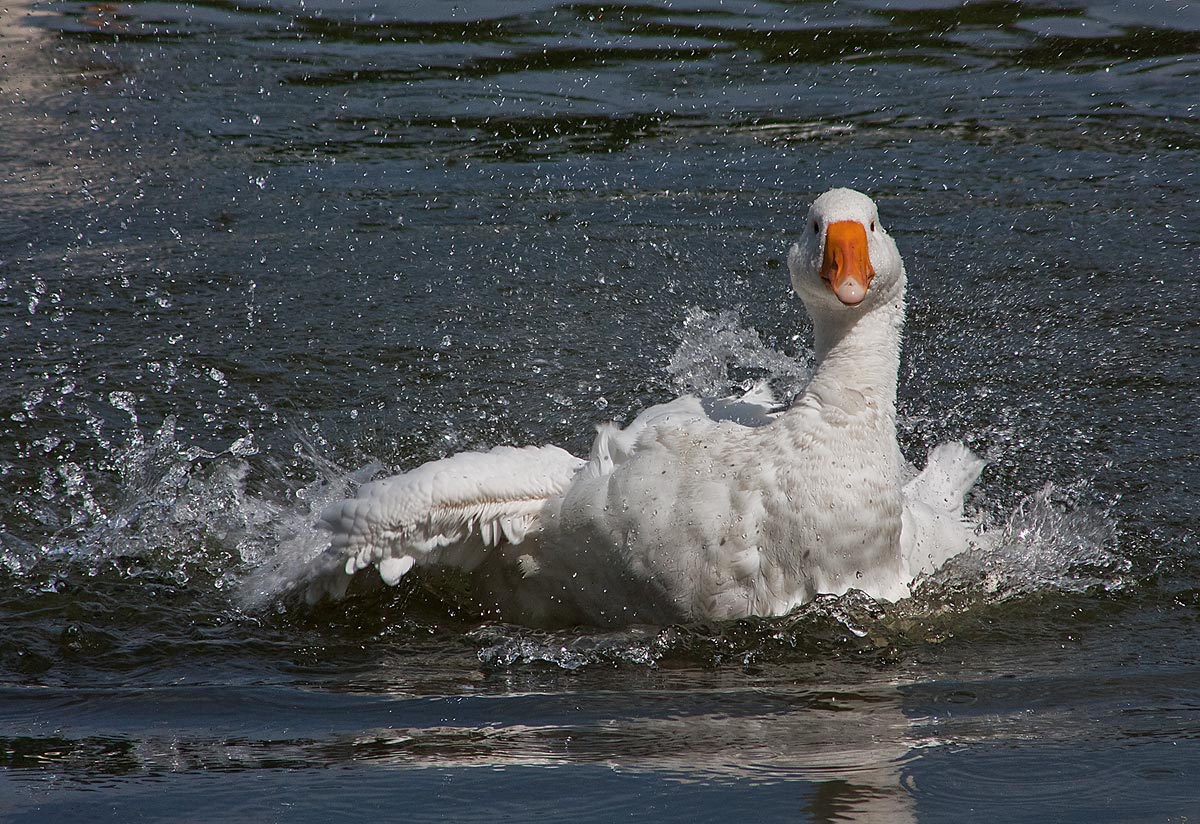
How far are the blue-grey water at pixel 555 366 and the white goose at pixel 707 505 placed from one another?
0.52 feet

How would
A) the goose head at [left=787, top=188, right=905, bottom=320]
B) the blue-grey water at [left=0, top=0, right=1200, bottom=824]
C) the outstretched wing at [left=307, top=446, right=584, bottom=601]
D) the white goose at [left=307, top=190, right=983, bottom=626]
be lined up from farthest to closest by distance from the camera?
the outstretched wing at [left=307, top=446, right=584, bottom=601] < the goose head at [left=787, top=188, right=905, bottom=320] < the white goose at [left=307, top=190, right=983, bottom=626] < the blue-grey water at [left=0, top=0, right=1200, bottom=824]

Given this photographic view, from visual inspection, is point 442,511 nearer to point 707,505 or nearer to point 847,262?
point 707,505

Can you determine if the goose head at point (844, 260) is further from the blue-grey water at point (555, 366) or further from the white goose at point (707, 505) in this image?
the blue-grey water at point (555, 366)

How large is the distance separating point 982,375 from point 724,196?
10.0 feet

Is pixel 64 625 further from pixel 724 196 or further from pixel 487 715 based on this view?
pixel 724 196

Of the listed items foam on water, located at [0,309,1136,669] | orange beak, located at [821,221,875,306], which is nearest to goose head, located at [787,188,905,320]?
orange beak, located at [821,221,875,306]

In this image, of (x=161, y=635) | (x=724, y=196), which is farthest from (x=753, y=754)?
(x=724, y=196)

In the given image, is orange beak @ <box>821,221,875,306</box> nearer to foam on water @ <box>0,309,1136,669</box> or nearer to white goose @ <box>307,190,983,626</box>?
white goose @ <box>307,190,983,626</box>

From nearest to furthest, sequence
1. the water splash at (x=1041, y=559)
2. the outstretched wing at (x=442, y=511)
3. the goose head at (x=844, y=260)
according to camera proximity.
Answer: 1. the goose head at (x=844, y=260)
2. the outstretched wing at (x=442, y=511)
3. the water splash at (x=1041, y=559)

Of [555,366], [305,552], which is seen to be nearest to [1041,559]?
[305,552]

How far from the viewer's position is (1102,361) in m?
7.45

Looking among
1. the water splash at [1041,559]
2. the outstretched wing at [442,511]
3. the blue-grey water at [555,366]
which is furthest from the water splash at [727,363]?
the outstretched wing at [442,511]

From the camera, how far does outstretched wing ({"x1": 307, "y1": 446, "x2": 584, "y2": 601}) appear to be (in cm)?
479

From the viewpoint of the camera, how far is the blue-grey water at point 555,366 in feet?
12.5
